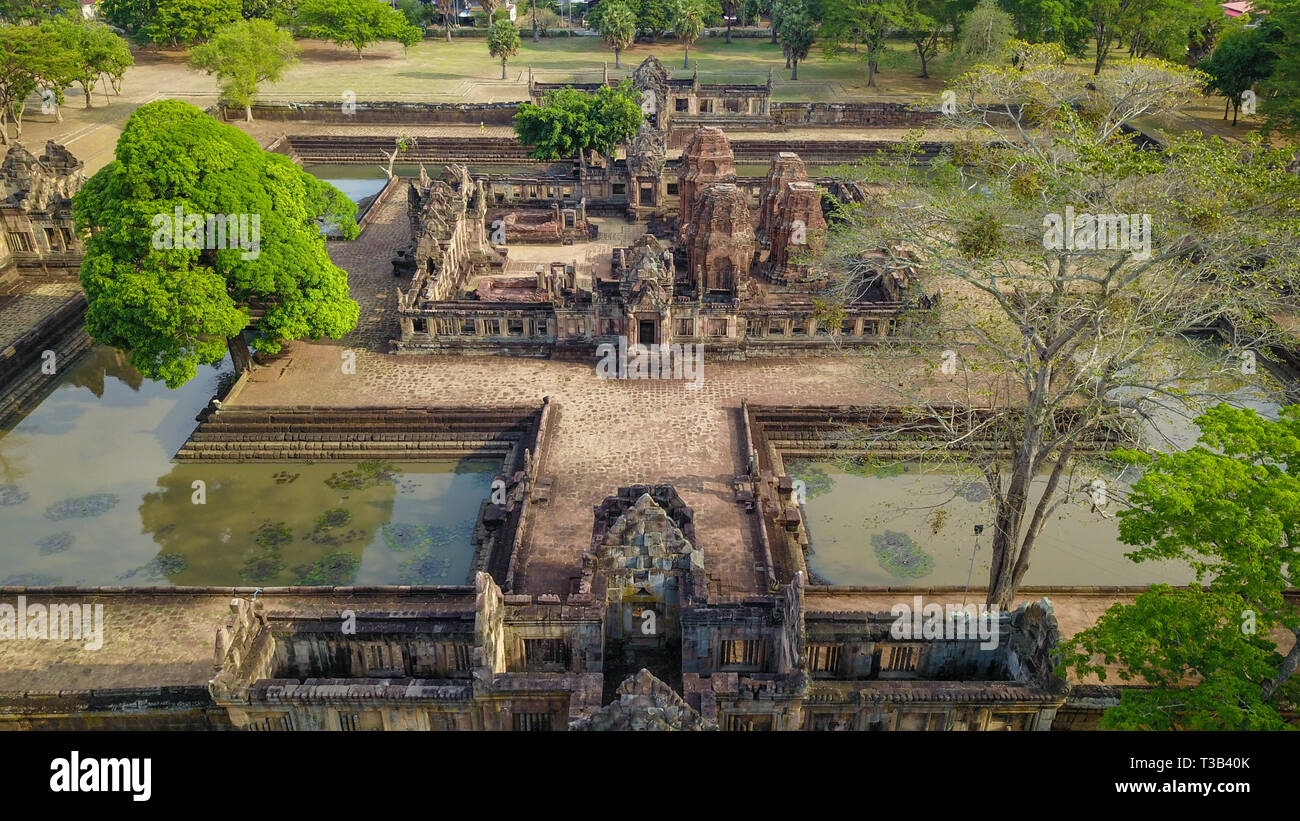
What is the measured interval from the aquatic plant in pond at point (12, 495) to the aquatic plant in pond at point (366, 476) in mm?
11826

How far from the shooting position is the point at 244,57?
82.7m

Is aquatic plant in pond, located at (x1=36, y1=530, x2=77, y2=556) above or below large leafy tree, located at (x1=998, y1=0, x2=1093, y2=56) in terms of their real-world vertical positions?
below

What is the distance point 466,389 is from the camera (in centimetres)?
4353

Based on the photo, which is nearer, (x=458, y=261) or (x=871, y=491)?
(x=871, y=491)

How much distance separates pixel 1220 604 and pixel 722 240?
33.8 meters

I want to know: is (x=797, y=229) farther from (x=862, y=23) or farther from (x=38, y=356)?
(x=862, y=23)

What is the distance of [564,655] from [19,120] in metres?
77.4

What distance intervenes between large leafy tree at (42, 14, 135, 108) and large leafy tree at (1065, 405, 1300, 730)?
292 feet

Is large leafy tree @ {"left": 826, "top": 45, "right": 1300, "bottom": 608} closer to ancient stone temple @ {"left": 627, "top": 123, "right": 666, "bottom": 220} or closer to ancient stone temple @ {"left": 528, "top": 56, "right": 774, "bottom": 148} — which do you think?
ancient stone temple @ {"left": 627, "top": 123, "right": 666, "bottom": 220}

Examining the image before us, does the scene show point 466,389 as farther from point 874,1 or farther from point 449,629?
point 874,1

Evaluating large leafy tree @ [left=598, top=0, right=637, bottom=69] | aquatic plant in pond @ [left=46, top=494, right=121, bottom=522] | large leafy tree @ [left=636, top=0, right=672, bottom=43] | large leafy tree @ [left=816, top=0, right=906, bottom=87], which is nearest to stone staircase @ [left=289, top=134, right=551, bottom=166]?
large leafy tree @ [left=598, top=0, right=637, bottom=69]

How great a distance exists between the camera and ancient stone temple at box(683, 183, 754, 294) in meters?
49.5

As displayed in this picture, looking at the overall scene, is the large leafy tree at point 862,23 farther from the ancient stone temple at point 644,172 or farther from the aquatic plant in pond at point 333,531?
the aquatic plant in pond at point 333,531
